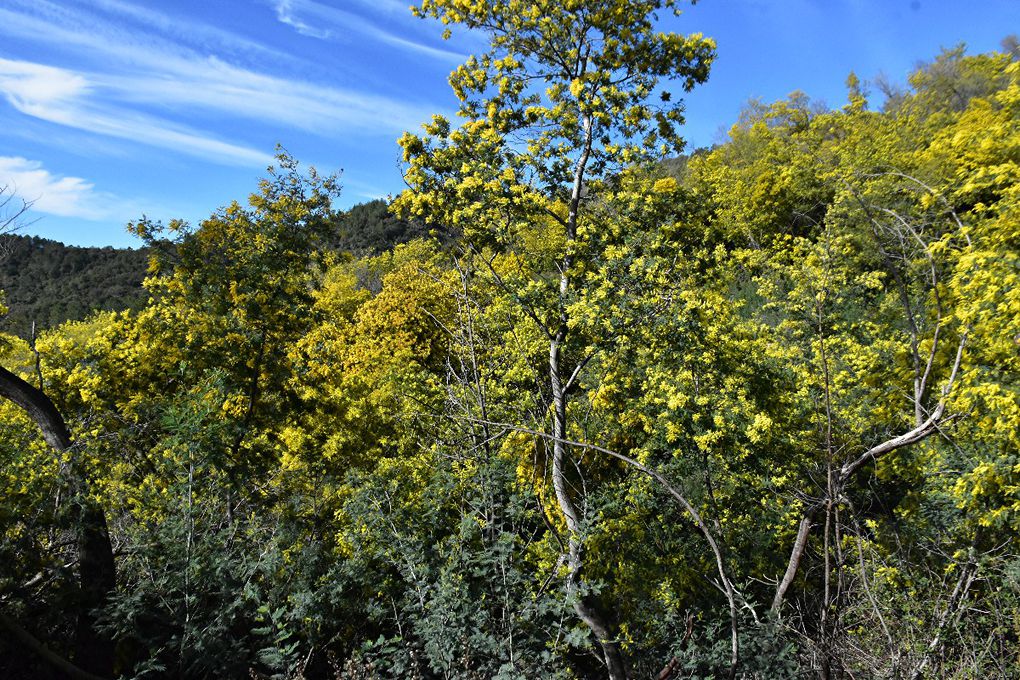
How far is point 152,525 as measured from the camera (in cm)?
514

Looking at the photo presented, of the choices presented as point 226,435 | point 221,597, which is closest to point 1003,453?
point 221,597

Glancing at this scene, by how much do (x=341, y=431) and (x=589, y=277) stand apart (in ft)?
19.9

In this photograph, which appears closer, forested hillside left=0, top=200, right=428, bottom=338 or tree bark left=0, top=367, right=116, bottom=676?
tree bark left=0, top=367, right=116, bottom=676

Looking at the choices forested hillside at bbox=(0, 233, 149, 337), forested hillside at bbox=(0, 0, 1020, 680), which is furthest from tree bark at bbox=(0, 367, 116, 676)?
forested hillside at bbox=(0, 233, 149, 337)

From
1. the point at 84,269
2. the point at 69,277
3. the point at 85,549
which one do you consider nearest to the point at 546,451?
the point at 85,549

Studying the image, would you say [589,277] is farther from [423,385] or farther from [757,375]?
[423,385]

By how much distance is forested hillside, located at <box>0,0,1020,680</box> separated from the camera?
4.42 metres

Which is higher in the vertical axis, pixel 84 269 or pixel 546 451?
pixel 84 269

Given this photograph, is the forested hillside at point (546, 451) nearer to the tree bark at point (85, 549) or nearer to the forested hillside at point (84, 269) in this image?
the tree bark at point (85, 549)

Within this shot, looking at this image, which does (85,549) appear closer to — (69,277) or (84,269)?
(69,277)

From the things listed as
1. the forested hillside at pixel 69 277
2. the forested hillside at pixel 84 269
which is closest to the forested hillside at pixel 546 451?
the forested hillside at pixel 84 269

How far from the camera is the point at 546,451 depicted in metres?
7.75

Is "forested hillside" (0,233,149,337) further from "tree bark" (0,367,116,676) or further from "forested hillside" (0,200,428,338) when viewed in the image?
"tree bark" (0,367,116,676)

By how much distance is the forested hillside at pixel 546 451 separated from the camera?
442cm
